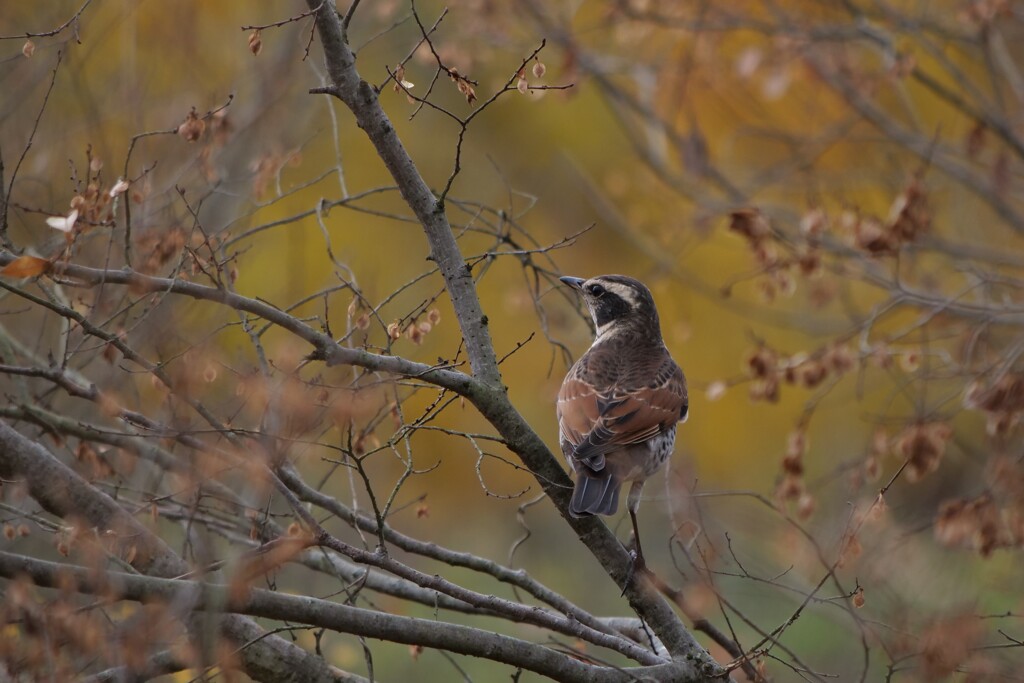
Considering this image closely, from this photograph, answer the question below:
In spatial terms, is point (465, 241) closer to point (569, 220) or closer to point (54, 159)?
point (569, 220)

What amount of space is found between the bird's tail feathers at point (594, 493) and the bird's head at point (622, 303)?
2.08 metres

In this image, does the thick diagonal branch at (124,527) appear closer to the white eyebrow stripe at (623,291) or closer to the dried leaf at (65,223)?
the dried leaf at (65,223)

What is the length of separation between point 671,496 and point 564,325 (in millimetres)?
4643

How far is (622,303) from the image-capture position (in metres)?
8.41

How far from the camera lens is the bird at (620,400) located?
6.61 meters

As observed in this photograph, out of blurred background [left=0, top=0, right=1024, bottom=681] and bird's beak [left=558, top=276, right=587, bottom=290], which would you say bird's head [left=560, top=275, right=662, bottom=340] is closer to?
bird's beak [left=558, top=276, right=587, bottom=290]

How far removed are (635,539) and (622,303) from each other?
8.37 ft

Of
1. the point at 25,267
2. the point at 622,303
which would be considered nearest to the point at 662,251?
the point at 622,303

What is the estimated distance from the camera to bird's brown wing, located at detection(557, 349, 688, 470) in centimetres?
693

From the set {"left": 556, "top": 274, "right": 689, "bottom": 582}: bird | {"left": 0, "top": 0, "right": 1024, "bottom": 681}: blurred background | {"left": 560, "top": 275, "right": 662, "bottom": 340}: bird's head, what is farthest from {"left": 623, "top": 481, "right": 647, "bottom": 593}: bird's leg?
{"left": 560, "top": 275, "right": 662, "bottom": 340}: bird's head

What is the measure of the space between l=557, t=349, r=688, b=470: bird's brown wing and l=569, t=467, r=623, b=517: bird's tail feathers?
0.28 meters

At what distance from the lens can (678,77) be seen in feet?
39.4

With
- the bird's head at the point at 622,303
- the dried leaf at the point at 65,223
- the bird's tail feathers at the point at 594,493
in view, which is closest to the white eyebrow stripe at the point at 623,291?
the bird's head at the point at 622,303

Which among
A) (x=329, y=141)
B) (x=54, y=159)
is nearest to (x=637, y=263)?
(x=329, y=141)
